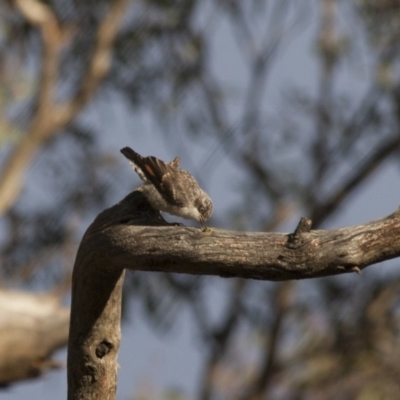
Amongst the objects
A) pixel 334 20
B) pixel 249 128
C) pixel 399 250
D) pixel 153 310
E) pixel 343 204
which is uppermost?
pixel 334 20

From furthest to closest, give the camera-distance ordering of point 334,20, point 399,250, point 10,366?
point 334,20, point 10,366, point 399,250

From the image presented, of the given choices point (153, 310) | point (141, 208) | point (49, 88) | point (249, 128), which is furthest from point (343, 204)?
point (141, 208)

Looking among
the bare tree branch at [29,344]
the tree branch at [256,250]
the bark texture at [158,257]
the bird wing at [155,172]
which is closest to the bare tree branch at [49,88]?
the bare tree branch at [29,344]

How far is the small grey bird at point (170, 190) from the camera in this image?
384 centimetres

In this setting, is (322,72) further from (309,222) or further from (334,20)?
(309,222)

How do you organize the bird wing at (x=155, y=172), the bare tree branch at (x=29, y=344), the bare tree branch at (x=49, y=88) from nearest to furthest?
the bird wing at (x=155, y=172), the bare tree branch at (x=29, y=344), the bare tree branch at (x=49, y=88)

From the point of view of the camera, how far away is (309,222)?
3.27 m

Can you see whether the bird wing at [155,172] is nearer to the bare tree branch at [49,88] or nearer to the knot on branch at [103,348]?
the knot on branch at [103,348]

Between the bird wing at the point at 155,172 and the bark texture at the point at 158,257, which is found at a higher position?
the bird wing at the point at 155,172

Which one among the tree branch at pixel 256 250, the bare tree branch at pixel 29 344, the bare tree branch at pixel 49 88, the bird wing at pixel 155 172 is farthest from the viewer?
Result: the bare tree branch at pixel 49 88

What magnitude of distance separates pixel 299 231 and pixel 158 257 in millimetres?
498

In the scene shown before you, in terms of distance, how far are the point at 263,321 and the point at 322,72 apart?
10.7 feet

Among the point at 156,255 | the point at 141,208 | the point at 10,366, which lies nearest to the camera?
the point at 156,255

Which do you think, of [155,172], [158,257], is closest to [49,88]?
[155,172]
